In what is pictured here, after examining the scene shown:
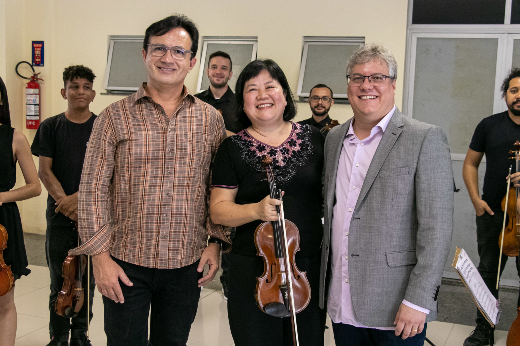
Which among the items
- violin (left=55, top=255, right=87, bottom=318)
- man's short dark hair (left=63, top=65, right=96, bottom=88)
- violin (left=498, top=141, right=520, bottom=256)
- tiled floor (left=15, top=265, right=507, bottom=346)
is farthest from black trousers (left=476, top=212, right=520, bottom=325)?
man's short dark hair (left=63, top=65, right=96, bottom=88)

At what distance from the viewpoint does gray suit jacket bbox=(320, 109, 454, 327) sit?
1505 mm

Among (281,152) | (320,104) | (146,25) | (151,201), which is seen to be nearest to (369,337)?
(281,152)

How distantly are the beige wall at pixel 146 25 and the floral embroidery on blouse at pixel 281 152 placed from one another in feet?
9.54

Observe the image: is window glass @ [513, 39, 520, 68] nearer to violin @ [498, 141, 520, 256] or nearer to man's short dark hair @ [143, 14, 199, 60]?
violin @ [498, 141, 520, 256]

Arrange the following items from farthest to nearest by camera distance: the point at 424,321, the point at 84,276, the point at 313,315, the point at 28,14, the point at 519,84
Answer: the point at 28,14
the point at 519,84
the point at 84,276
the point at 313,315
the point at 424,321

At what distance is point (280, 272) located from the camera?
1652 millimetres

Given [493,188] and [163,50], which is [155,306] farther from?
[493,188]

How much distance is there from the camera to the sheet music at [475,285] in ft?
5.31

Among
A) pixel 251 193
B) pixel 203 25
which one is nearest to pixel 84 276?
pixel 251 193

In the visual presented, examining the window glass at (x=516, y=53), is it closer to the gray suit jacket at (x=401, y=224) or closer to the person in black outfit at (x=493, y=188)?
the person in black outfit at (x=493, y=188)

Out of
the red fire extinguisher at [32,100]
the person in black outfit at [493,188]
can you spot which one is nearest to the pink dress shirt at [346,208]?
the person in black outfit at [493,188]

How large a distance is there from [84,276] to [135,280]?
0.73 m

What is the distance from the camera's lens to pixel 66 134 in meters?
2.84

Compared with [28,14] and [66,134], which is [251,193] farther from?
[28,14]
